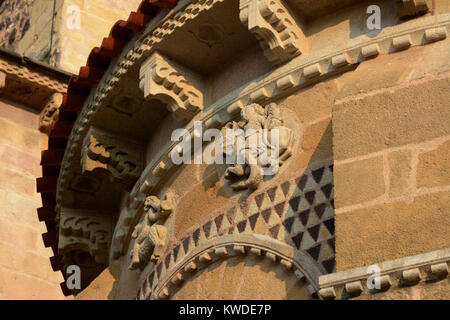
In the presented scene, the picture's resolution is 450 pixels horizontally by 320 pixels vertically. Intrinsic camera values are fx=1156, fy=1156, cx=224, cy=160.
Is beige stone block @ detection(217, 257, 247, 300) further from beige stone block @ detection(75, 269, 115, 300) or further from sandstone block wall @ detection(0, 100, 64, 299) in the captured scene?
sandstone block wall @ detection(0, 100, 64, 299)

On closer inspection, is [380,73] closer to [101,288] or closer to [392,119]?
[392,119]

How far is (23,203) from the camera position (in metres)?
12.5

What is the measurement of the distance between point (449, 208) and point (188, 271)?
7.19 ft

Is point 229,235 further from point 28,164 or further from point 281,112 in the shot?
point 28,164

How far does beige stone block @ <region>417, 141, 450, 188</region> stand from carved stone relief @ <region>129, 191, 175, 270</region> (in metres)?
2.43

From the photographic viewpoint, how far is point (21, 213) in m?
12.4

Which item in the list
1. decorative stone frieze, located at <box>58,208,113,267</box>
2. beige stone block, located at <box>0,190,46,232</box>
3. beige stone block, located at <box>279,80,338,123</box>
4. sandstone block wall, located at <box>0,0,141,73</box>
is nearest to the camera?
beige stone block, located at <box>279,80,338,123</box>

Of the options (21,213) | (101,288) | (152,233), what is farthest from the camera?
(21,213)

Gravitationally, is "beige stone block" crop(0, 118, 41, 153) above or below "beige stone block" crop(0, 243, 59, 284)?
above

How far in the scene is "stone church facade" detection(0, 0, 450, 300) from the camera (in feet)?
19.4

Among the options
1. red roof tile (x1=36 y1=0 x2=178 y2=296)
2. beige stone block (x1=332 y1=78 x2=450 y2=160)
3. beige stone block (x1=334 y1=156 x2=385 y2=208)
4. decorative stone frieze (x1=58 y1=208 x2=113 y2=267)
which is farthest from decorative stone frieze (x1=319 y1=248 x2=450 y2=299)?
decorative stone frieze (x1=58 y1=208 x2=113 y2=267)

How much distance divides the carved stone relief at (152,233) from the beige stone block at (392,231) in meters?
2.14

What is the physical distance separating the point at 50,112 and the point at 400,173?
737 centimetres

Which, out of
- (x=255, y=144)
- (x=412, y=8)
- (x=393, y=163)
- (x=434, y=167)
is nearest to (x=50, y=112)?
(x=255, y=144)
